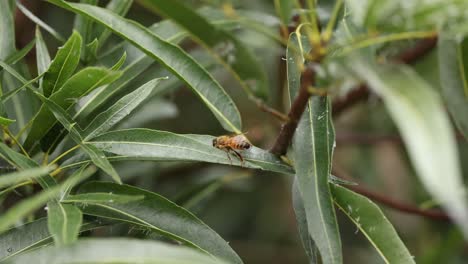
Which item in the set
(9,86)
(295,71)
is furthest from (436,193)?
(9,86)

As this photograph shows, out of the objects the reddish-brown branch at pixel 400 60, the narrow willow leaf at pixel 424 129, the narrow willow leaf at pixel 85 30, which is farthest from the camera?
the reddish-brown branch at pixel 400 60

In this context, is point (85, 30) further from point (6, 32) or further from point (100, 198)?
point (100, 198)

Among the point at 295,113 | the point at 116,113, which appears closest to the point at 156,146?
the point at 116,113

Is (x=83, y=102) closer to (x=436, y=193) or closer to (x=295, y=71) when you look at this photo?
(x=295, y=71)

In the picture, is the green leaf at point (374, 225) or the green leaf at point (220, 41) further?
the green leaf at point (220, 41)

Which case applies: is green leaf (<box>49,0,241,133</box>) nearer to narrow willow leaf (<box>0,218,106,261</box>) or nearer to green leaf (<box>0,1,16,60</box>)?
green leaf (<box>0,1,16,60</box>)

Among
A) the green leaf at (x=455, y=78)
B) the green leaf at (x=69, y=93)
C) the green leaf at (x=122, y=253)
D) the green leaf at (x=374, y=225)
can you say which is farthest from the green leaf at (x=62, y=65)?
the green leaf at (x=455, y=78)

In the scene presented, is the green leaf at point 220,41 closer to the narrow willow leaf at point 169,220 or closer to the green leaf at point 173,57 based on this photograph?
the green leaf at point 173,57
